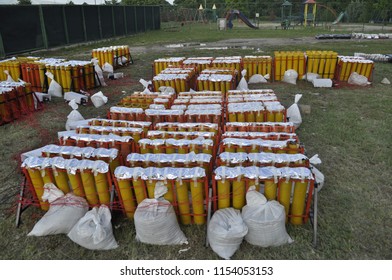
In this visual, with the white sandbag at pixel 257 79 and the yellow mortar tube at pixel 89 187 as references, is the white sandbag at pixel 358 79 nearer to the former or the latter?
the white sandbag at pixel 257 79

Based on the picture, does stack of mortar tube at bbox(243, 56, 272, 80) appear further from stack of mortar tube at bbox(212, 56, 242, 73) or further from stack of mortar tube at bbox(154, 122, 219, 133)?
stack of mortar tube at bbox(154, 122, 219, 133)

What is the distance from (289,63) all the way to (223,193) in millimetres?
10624

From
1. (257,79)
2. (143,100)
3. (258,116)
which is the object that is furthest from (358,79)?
(143,100)

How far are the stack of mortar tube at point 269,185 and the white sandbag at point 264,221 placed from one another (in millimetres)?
167

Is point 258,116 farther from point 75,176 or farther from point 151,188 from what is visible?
point 75,176

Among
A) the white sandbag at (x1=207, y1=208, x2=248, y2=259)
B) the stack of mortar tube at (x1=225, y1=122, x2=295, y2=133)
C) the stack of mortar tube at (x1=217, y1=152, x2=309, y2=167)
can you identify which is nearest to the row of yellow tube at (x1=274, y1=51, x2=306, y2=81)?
the stack of mortar tube at (x1=225, y1=122, x2=295, y2=133)

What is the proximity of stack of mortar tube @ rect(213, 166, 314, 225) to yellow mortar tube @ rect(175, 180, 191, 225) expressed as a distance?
1.43ft

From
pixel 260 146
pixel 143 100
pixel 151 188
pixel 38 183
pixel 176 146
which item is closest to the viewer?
pixel 151 188

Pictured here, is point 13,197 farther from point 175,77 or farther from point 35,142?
point 175,77

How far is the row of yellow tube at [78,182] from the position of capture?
486 cm

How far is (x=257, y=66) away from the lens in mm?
13672

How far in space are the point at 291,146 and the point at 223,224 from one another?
6.35 feet

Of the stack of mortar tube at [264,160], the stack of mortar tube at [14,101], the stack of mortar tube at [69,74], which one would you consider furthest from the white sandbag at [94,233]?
the stack of mortar tube at [69,74]

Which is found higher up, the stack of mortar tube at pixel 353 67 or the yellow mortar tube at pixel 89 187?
the stack of mortar tube at pixel 353 67
